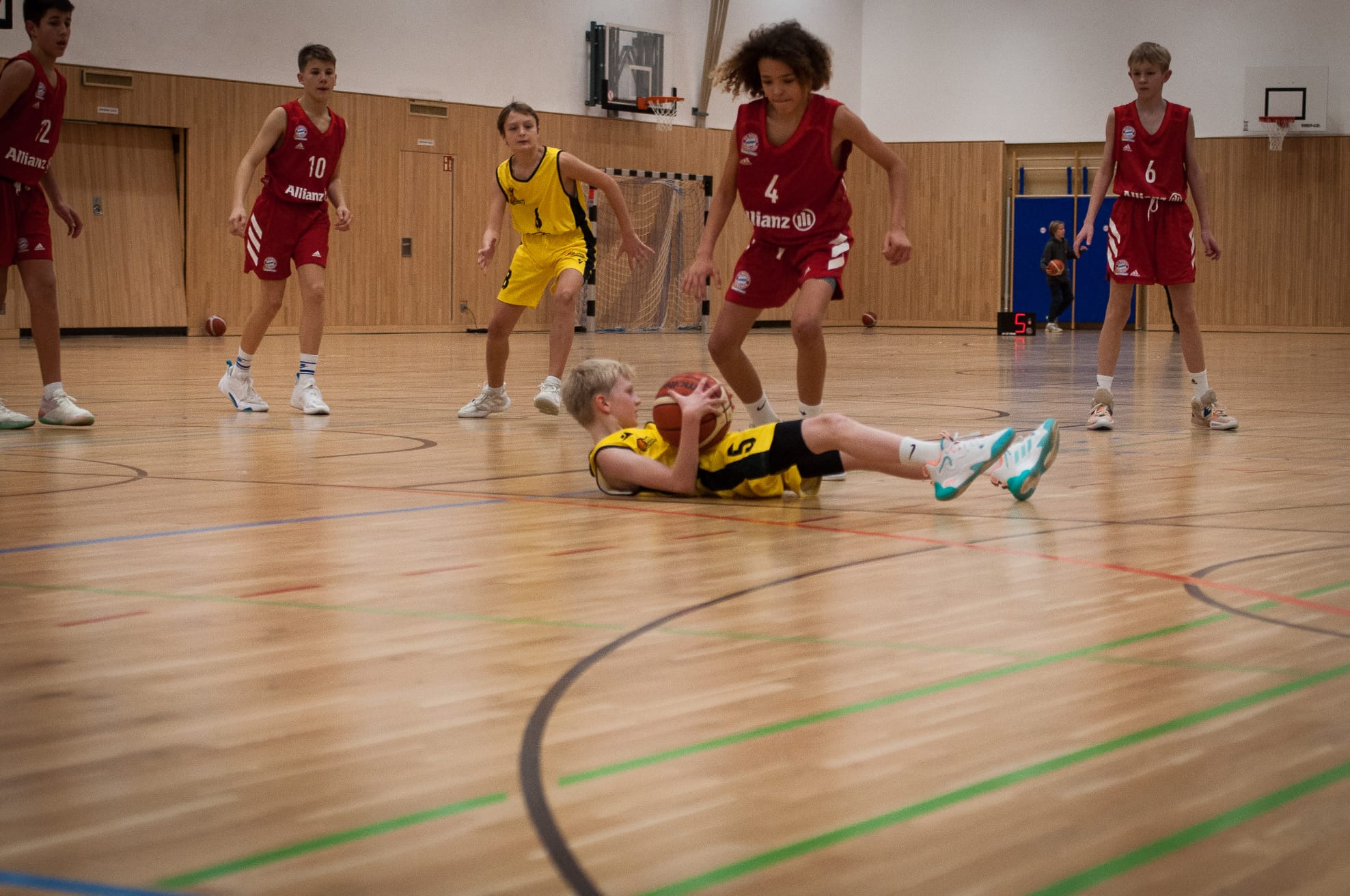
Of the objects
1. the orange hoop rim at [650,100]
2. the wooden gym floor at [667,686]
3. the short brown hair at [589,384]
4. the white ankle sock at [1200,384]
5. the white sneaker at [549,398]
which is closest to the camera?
the wooden gym floor at [667,686]

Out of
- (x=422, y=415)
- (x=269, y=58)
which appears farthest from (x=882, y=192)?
(x=422, y=415)

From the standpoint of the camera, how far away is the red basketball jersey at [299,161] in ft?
23.3

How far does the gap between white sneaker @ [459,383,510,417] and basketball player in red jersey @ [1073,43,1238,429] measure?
2563 mm

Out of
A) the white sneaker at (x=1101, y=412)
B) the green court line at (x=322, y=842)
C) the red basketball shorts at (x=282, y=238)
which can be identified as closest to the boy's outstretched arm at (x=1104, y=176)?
the white sneaker at (x=1101, y=412)

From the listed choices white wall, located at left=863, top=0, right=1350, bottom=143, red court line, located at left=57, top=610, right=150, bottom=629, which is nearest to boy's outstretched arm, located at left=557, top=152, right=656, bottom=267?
red court line, located at left=57, top=610, right=150, bottom=629

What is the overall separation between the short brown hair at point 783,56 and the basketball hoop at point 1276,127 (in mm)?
17819

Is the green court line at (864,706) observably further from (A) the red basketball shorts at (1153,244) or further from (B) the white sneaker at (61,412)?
(B) the white sneaker at (61,412)

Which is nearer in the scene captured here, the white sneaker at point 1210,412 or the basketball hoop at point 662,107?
the white sneaker at point 1210,412

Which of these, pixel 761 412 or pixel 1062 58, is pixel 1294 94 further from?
pixel 761 412

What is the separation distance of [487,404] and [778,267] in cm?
226

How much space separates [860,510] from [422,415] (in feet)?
11.5

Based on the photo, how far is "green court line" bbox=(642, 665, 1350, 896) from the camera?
4.53 ft

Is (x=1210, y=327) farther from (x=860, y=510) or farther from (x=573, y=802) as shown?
(x=573, y=802)

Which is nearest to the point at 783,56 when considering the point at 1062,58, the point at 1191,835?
the point at 1191,835
